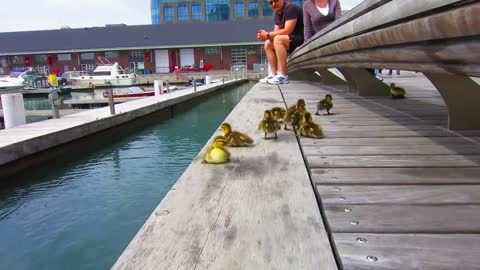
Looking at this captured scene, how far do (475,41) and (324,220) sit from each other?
81 cm

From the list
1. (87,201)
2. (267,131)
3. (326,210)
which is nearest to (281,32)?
(87,201)

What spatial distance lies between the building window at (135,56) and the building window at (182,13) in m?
31.3

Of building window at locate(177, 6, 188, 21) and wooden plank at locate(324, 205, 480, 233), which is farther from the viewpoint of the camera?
building window at locate(177, 6, 188, 21)

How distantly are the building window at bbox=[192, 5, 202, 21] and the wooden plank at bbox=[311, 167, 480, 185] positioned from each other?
3277 inches

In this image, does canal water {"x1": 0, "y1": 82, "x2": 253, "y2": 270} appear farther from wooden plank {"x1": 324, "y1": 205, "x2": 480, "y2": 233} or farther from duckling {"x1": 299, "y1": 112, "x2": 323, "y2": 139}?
wooden plank {"x1": 324, "y1": 205, "x2": 480, "y2": 233}

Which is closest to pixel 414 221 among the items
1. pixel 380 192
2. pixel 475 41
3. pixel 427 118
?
pixel 380 192

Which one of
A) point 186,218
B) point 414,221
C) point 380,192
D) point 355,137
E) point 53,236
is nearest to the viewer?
point 414,221

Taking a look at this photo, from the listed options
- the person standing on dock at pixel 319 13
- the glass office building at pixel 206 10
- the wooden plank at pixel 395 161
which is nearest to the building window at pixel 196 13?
the glass office building at pixel 206 10

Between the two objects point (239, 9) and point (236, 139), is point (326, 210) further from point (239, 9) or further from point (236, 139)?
point (239, 9)

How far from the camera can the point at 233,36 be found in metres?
53.8

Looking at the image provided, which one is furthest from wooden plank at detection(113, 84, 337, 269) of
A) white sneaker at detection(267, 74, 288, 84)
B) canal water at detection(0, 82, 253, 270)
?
white sneaker at detection(267, 74, 288, 84)

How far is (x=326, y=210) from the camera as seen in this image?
1.54 meters

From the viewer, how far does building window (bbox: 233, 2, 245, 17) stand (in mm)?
78562

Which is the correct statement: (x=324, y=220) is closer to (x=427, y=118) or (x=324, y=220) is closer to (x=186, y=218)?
(x=186, y=218)
